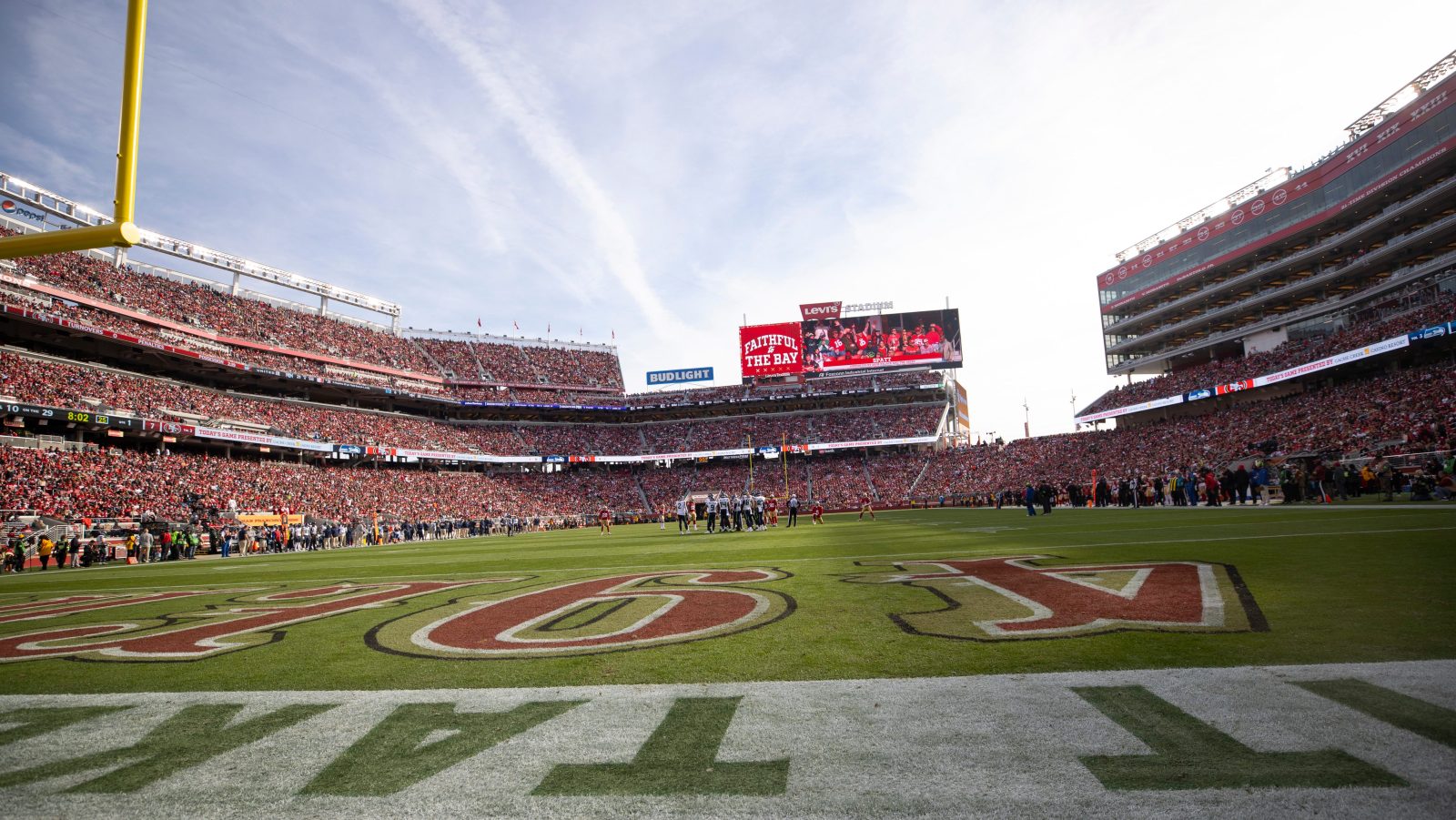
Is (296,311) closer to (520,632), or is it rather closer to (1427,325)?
(520,632)

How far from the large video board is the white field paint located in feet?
207

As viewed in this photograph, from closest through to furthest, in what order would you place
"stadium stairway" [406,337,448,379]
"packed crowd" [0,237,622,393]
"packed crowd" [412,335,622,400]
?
"packed crowd" [0,237,622,393] → "stadium stairway" [406,337,448,379] → "packed crowd" [412,335,622,400]

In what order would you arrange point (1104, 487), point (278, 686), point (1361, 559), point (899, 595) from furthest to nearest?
point (1104, 487)
point (1361, 559)
point (899, 595)
point (278, 686)

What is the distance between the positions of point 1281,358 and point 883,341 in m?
29.9

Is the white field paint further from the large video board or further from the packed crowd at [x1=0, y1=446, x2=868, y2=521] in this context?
the large video board

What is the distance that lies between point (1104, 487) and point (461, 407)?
56730mm

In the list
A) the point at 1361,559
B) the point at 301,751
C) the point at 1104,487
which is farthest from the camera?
the point at 1104,487

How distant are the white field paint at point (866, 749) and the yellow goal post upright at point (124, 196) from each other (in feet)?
11.3

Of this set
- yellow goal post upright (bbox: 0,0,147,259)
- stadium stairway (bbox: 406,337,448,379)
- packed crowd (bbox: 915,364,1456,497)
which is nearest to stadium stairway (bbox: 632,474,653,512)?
stadium stairway (bbox: 406,337,448,379)

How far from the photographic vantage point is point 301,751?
3.58 m

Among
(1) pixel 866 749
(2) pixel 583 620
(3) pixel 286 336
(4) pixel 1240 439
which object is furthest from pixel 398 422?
(1) pixel 866 749

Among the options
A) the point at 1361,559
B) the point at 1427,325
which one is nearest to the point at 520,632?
the point at 1361,559

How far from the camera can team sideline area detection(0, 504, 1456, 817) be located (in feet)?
9.32

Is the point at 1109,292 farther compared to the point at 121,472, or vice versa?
the point at 1109,292
